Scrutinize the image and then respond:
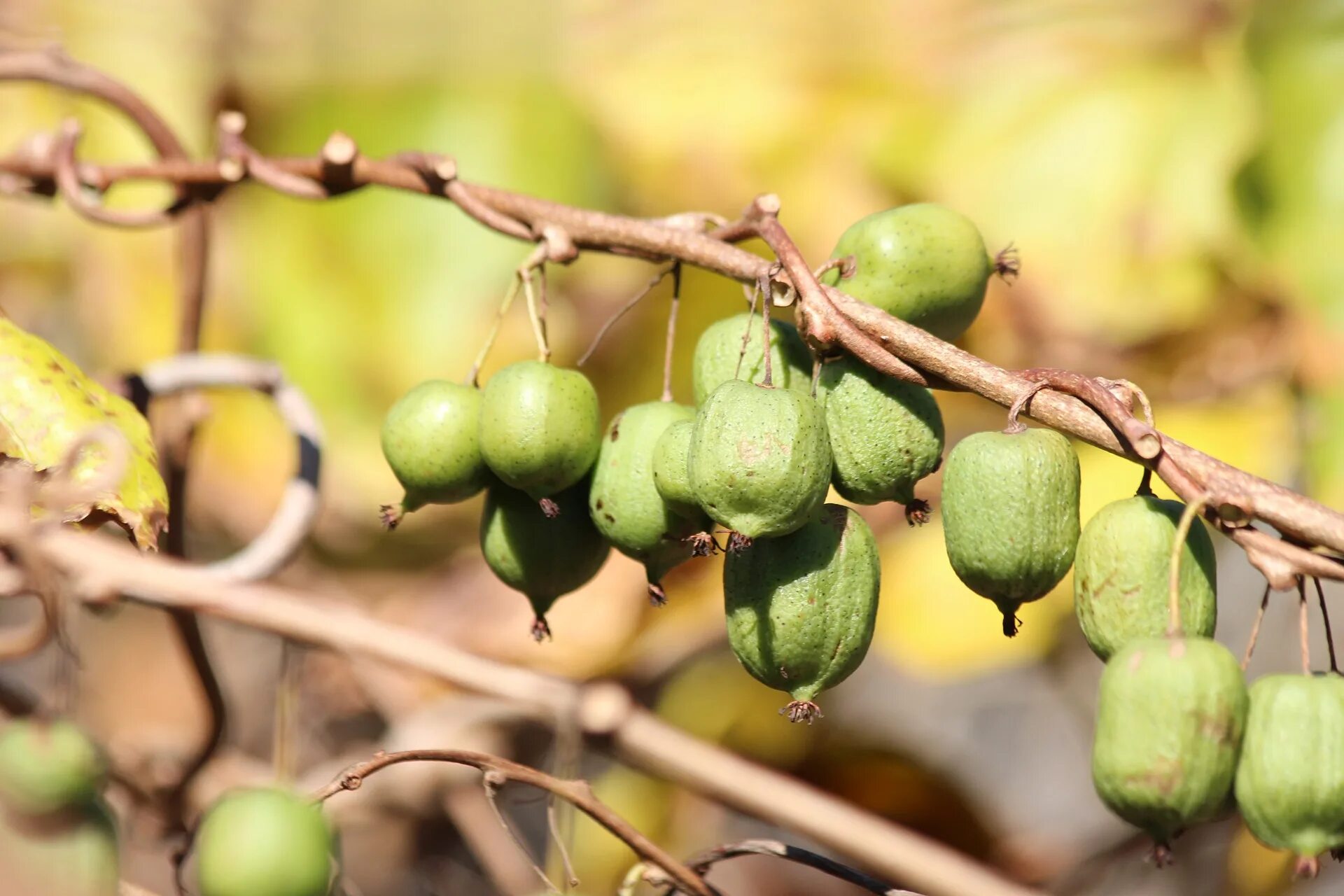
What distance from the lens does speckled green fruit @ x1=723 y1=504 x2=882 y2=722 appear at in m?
1.17

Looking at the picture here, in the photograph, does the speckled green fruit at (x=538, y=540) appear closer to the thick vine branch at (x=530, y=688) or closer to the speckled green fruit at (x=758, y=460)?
the thick vine branch at (x=530, y=688)

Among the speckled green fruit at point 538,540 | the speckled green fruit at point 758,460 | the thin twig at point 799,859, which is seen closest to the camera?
the speckled green fruit at point 758,460

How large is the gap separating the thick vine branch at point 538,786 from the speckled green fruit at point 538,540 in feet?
0.72

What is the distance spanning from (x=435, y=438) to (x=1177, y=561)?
2.45 ft

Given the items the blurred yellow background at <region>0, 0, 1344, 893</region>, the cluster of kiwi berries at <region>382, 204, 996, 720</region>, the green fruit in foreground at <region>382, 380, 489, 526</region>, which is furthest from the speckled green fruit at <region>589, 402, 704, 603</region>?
the blurred yellow background at <region>0, 0, 1344, 893</region>

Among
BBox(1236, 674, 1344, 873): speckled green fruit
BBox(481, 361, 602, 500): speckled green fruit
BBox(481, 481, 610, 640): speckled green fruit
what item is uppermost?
BBox(481, 361, 602, 500): speckled green fruit

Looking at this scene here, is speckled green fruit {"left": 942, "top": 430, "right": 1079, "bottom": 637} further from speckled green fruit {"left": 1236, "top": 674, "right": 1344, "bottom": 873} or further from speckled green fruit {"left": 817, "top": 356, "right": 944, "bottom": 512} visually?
speckled green fruit {"left": 1236, "top": 674, "right": 1344, "bottom": 873}

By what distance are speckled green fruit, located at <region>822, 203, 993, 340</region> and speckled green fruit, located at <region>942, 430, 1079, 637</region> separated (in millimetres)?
213

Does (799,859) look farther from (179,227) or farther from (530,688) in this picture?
(179,227)

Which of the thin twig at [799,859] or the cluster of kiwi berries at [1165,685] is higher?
the cluster of kiwi berries at [1165,685]

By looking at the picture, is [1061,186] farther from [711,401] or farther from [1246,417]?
[711,401]

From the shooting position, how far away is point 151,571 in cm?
128

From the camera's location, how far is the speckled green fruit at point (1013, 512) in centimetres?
109

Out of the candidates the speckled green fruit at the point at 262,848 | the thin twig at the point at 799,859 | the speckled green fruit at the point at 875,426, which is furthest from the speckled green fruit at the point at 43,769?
the speckled green fruit at the point at 875,426
